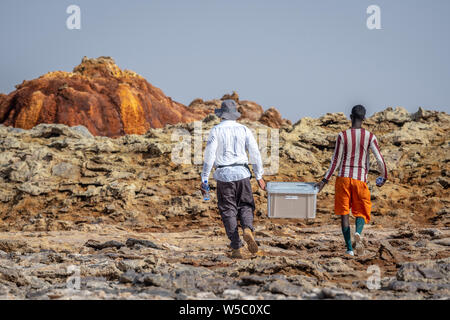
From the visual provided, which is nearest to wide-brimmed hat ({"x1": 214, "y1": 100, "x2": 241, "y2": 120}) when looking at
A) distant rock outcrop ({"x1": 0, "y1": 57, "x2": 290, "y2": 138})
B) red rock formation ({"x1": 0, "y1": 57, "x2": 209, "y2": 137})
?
distant rock outcrop ({"x1": 0, "y1": 57, "x2": 290, "y2": 138})

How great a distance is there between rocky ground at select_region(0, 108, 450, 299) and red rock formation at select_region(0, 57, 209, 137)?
14.6 meters

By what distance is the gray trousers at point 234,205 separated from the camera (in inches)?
233

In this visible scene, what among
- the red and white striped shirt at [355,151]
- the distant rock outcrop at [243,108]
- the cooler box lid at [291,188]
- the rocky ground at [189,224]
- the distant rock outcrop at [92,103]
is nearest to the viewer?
the rocky ground at [189,224]

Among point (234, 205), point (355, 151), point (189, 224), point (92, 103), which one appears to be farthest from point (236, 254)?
point (92, 103)

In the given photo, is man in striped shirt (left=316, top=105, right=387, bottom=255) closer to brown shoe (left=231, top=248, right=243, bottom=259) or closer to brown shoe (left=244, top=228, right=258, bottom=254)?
brown shoe (left=244, top=228, right=258, bottom=254)

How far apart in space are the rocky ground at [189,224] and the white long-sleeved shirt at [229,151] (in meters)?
0.96

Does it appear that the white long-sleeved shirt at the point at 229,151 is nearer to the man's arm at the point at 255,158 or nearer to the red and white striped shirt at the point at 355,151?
the man's arm at the point at 255,158

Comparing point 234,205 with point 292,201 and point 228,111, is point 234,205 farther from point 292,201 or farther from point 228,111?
point 292,201

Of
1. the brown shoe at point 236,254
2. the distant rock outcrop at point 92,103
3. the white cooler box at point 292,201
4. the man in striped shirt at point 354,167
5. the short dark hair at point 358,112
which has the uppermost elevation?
the distant rock outcrop at point 92,103

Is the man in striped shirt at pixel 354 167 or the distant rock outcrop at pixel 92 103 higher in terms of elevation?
the distant rock outcrop at pixel 92 103

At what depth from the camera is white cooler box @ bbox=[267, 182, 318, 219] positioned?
7.33 meters

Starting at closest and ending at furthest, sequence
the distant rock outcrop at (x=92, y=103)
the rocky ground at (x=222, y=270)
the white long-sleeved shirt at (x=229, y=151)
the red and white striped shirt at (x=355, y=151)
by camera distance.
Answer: the rocky ground at (x=222, y=270)
the red and white striped shirt at (x=355, y=151)
the white long-sleeved shirt at (x=229, y=151)
the distant rock outcrop at (x=92, y=103)

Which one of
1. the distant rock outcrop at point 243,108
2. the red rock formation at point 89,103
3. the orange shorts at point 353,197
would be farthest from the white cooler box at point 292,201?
the distant rock outcrop at point 243,108

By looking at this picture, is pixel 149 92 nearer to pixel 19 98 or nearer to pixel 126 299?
pixel 19 98
